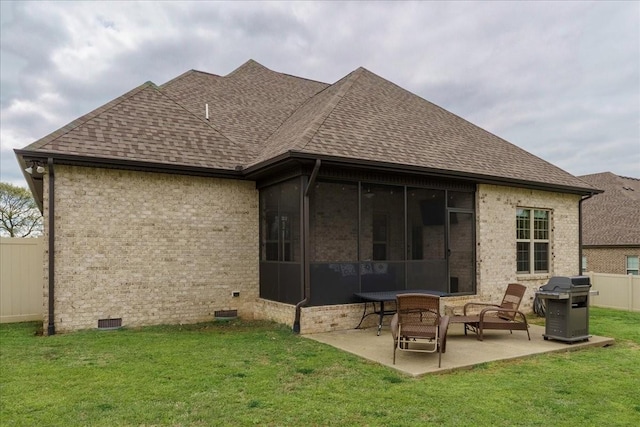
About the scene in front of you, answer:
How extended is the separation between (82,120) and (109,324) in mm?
4508

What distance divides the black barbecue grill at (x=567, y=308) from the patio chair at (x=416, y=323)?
245cm

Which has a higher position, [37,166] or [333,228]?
[37,166]

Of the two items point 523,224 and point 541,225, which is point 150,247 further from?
point 541,225

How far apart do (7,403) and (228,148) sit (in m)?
7.33

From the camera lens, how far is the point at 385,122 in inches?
459

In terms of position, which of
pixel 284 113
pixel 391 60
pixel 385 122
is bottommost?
pixel 385 122

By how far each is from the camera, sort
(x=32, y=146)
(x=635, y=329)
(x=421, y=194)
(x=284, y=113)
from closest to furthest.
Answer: (x=32, y=146) → (x=635, y=329) → (x=421, y=194) → (x=284, y=113)

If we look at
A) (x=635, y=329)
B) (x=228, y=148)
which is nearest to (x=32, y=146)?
(x=228, y=148)

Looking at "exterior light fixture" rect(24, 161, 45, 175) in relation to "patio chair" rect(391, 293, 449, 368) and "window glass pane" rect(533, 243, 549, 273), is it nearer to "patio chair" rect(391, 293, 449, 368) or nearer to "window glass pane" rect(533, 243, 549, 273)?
"patio chair" rect(391, 293, 449, 368)

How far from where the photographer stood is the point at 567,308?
7758 mm

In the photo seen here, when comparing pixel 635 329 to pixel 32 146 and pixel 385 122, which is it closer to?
pixel 385 122

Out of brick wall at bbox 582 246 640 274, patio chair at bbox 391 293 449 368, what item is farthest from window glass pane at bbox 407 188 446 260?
brick wall at bbox 582 246 640 274

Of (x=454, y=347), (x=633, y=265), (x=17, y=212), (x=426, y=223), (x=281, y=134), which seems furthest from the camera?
(x=17, y=212)

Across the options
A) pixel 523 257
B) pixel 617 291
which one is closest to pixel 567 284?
pixel 523 257
